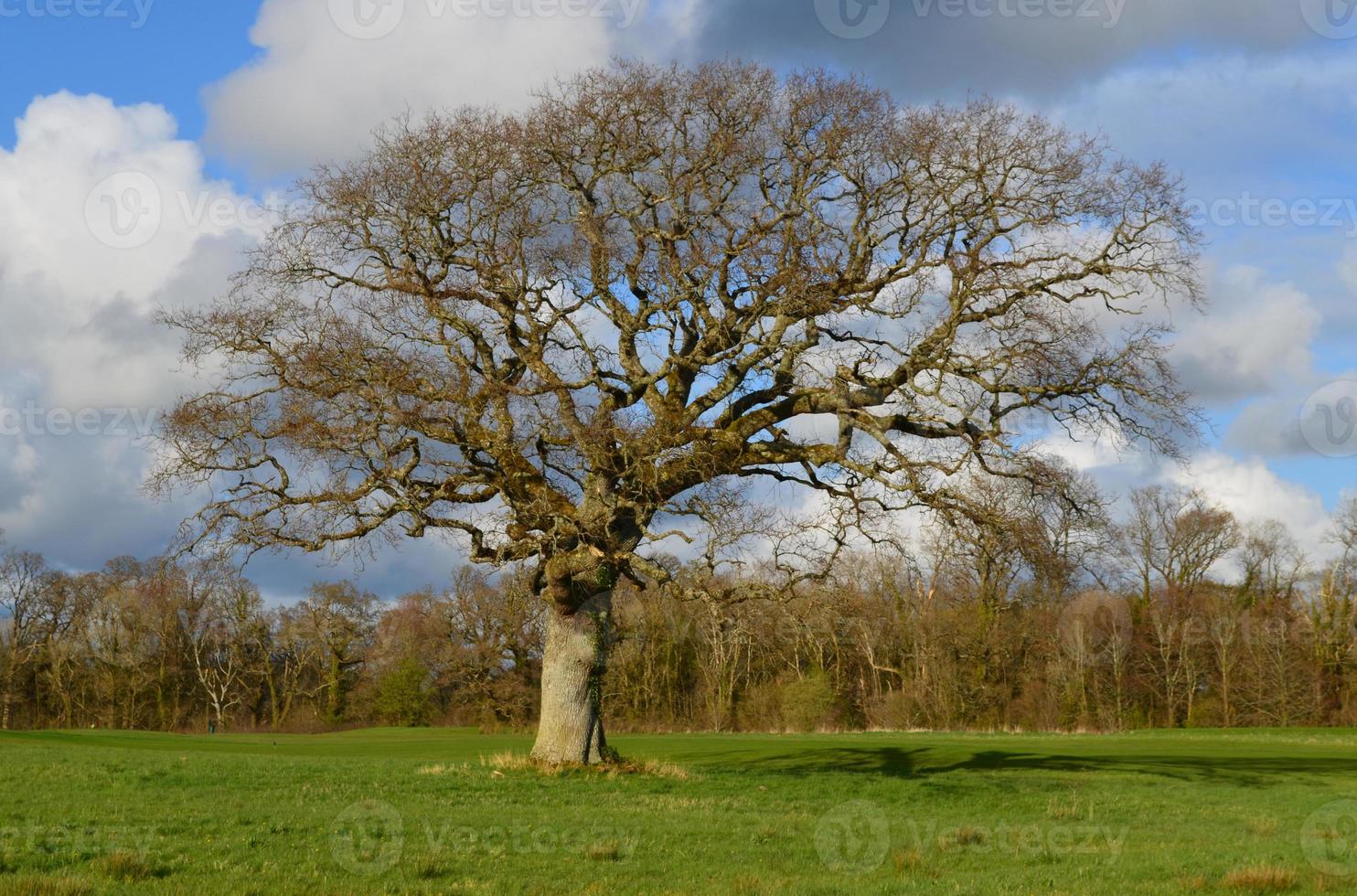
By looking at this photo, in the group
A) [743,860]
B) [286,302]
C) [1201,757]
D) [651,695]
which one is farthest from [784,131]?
[651,695]

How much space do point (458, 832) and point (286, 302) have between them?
12.3 m

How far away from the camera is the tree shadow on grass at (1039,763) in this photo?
89.5 feet

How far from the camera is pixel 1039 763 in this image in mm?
30422

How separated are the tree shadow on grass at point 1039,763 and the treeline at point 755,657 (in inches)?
846

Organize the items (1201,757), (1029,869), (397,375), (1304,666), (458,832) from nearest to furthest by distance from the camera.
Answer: (1029,869) < (458,832) < (397,375) < (1201,757) < (1304,666)

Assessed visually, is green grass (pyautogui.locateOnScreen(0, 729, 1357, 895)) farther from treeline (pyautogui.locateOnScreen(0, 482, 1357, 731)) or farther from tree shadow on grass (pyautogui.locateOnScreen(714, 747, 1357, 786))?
treeline (pyautogui.locateOnScreen(0, 482, 1357, 731))

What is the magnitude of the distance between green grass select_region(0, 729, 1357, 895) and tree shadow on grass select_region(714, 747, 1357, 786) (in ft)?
0.85

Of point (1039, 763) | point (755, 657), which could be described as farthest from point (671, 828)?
point (755, 657)

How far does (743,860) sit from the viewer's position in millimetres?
A: 13242

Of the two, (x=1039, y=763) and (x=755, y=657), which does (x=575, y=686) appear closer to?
(x=1039, y=763)

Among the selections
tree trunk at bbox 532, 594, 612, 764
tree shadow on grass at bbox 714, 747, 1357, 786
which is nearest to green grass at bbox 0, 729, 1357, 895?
tree shadow on grass at bbox 714, 747, 1357, 786

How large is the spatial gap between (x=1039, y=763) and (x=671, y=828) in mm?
18029

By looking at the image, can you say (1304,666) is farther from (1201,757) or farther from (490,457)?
(490,457)

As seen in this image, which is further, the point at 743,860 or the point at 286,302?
the point at 286,302
